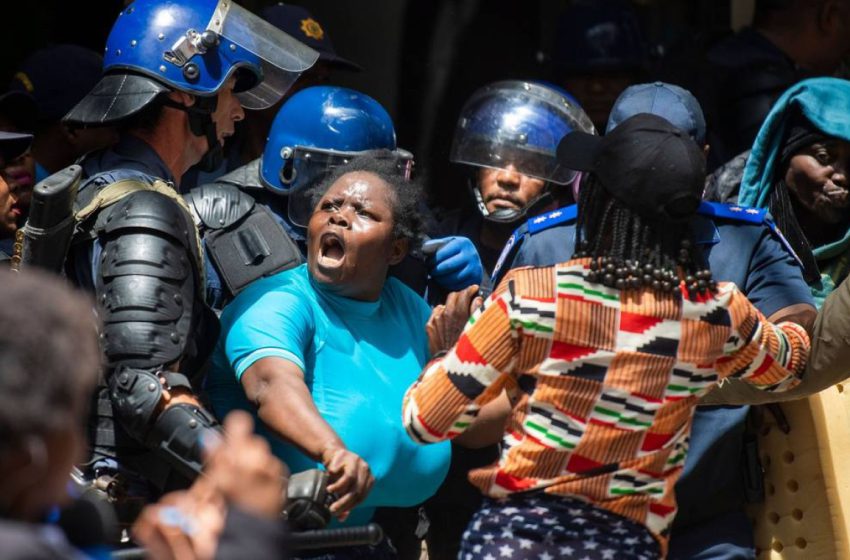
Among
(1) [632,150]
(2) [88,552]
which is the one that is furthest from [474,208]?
(2) [88,552]

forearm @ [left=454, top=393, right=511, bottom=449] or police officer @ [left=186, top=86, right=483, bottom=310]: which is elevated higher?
police officer @ [left=186, top=86, right=483, bottom=310]

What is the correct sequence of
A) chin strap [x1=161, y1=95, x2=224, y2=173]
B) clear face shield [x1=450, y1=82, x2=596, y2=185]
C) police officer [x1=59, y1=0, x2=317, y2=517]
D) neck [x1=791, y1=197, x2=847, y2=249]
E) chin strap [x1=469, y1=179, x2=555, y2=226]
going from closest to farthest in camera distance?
police officer [x1=59, y1=0, x2=317, y2=517]
chin strap [x1=161, y1=95, x2=224, y2=173]
neck [x1=791, y1=197, x2=847, y2=249]
chin strap [x1=469, y1=179, x2=555, y2=226]
clear face shield [x1=450, y1=82, x2=596, y2=185]

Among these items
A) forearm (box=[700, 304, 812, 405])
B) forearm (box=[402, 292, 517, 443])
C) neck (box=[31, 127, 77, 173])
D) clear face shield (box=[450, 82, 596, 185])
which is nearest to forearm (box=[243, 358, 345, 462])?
forearm (box=[402, 292, 517, 443])

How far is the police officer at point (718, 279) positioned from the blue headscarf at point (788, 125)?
42 cm

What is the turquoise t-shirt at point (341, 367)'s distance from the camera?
3.42 metres

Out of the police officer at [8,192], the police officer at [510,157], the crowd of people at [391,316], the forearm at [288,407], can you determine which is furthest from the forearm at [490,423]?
the police officer at [8,192]

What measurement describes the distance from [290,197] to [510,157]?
824 mm

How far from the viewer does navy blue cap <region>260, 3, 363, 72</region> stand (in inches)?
210

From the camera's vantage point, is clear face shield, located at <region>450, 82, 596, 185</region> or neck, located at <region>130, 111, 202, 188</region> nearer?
neck, located at <region>130, 111, 202, 188</region>

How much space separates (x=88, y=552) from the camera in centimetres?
210

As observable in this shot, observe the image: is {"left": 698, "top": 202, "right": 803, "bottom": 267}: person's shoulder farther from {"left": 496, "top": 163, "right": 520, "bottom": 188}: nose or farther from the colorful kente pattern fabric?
{"left": 496, "top": 163, "right": 520, "bottom": 188}: nose

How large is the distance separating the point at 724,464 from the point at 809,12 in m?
2.69

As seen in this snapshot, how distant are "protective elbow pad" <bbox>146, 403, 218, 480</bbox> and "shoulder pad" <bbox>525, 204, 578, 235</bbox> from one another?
0.95 meters

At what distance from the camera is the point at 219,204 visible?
3924 mm
